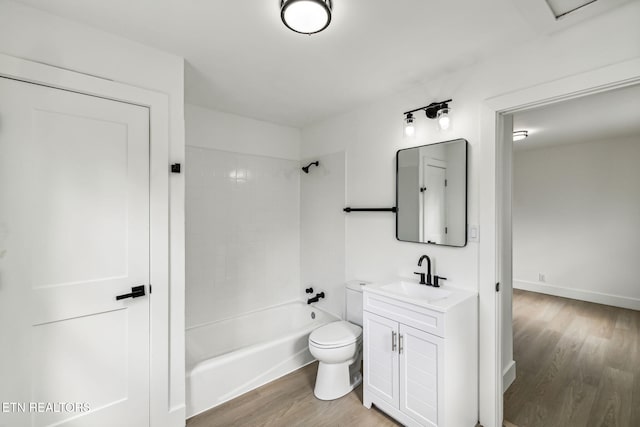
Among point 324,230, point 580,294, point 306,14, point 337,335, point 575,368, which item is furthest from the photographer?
point 580,294

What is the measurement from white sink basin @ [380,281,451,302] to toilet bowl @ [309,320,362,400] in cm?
52

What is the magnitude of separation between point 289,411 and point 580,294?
4.70 m

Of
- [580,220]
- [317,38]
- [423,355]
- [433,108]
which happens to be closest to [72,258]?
[317,38]

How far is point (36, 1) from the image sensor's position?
4.47 feet

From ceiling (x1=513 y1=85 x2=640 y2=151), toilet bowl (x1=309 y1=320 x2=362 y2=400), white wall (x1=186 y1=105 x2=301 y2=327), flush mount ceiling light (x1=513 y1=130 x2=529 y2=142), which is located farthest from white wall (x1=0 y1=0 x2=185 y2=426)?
flush mount ceiling light (x1=513 y1=130 x2=529 y2=142)

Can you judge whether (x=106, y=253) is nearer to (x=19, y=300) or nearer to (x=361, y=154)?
(x=19, y=300)

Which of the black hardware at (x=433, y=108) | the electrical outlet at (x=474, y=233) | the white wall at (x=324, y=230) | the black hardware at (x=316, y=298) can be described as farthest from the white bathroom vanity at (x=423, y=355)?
the black hardware at (x=433, y=108)

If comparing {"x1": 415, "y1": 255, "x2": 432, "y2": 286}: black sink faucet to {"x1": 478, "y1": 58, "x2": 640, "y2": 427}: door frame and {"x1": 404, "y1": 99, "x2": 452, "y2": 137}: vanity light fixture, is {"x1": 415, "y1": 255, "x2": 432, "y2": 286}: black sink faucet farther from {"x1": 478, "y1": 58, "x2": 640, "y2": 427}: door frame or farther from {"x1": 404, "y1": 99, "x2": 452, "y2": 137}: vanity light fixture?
{"x1": 404, "y1": 99, "x2": 452, "y2": 137}: vanity light fixture

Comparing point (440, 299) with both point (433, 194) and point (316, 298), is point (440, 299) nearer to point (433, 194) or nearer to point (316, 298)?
point (433, 194)

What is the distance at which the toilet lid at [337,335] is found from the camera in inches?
84.4

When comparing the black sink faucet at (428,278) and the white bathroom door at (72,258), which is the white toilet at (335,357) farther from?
the white bathroom door at (72,258)

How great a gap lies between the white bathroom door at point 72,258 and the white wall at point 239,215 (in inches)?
39.0

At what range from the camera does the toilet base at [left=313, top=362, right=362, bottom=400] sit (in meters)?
2.16

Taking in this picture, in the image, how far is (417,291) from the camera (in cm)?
215
